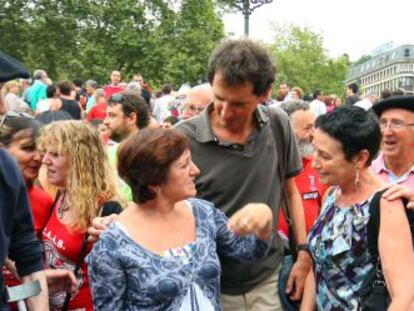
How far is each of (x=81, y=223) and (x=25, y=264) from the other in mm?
787

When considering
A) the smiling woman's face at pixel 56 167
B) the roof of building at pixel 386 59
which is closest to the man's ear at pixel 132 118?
the smiling woman's face at pixel 56 167

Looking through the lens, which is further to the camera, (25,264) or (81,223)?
(81,223)

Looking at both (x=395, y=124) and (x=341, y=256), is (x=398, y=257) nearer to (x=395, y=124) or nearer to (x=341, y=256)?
(x=341, y=256)

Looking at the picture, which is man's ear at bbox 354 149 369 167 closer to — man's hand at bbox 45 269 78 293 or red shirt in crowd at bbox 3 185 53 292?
man's hand at bbox 45 269 78 293

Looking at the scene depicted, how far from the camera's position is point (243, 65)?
318 centimetres

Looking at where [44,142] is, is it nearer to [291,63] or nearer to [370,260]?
[370,260]

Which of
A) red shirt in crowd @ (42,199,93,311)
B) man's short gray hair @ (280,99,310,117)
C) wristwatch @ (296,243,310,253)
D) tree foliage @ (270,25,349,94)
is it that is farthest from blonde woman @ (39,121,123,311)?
tree foliage @ (270,25,349,94)

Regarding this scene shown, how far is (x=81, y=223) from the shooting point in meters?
3.42

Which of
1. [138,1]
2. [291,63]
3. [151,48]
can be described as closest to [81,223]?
[151,48]

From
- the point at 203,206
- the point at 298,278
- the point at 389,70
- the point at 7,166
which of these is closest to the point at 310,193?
the point at 298,278

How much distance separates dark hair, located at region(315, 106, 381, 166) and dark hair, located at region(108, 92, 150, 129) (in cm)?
322

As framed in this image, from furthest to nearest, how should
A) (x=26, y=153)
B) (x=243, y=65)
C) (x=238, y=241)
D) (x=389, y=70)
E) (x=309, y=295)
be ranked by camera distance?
(x=389, y=70) < (x=26, y=153) < (x=309, y=295) < (x=243, y=65) < (x=238, y=241)

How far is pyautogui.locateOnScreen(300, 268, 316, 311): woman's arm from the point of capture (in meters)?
3.26

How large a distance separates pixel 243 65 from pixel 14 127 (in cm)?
158
